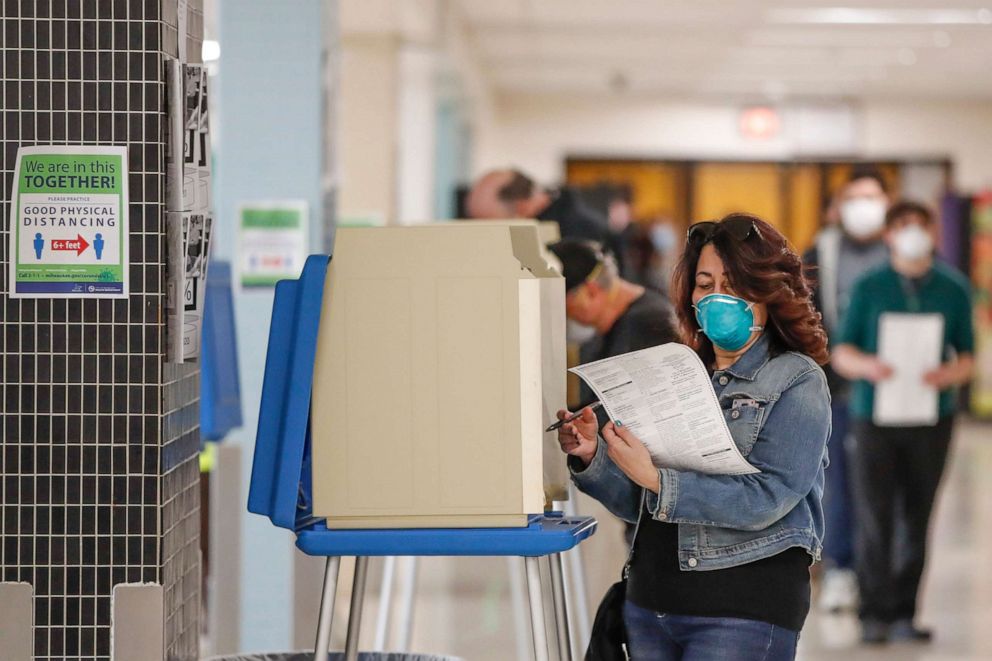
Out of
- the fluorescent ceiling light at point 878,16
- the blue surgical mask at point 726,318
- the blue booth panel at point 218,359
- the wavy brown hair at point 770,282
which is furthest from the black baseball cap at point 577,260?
the fluorescent ceiling light at point 878,16

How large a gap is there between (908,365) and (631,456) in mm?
3631

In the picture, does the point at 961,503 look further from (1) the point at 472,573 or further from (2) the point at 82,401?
(2) the point at 82,401

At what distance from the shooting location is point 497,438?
2.16m

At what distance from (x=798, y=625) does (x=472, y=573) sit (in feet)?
15.9

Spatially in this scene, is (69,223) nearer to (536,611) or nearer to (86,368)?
(86,368)

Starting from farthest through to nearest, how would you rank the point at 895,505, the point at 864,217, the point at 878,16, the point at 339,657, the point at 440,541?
the point at 878,16, the point at 864,217, the point at 895,505, the point at 339,657, the point at 440,541

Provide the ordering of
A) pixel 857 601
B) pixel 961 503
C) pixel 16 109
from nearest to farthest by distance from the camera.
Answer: pixel 16 109, pixel 857 601, pixel 961 503

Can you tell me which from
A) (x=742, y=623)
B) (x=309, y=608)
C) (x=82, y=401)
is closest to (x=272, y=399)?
(x=82, y=401)

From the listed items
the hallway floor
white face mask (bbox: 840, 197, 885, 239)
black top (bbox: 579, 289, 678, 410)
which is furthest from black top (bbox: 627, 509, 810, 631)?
white face mask (bbox: 840, 197, 885, 239)

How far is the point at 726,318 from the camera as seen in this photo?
227 cm

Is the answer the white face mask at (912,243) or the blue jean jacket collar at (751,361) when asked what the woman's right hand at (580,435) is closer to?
the blue jean jacket collar at (751,361)

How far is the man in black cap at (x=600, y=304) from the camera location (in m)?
3.49

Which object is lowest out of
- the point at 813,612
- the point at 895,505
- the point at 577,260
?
the point at 813,612

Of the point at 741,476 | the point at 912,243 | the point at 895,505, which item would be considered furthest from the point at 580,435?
the point at 895,505
